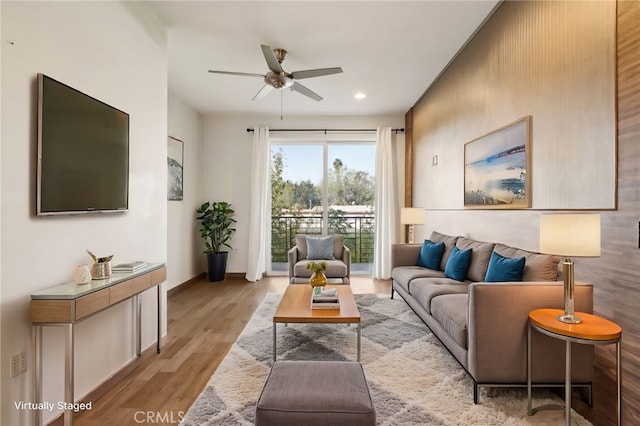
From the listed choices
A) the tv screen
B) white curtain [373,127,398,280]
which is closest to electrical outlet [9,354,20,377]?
the tv screen

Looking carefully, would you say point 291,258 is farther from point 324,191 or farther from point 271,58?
point 271,58

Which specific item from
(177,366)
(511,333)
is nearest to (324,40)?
(511,333)

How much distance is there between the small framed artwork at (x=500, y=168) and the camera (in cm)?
267

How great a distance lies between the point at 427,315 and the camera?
2934mm

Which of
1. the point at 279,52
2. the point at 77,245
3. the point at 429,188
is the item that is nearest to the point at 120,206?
the point at 77,245

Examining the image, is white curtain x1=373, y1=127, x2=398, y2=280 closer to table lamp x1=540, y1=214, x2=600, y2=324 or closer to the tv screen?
table lamp x1=540, y1=214, x2=600, y2=324

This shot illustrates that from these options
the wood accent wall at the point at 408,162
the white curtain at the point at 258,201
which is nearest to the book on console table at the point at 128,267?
the white curtain at the point at 258,201

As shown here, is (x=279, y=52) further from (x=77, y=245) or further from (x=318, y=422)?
(x=318, y=422)

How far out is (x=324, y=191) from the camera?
6086mm

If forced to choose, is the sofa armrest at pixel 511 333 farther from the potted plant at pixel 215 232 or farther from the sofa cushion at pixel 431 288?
the potted plant at pixel 215 232

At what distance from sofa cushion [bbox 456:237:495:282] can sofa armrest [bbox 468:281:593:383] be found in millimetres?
987

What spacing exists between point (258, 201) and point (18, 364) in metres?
4.32

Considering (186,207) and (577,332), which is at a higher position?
(186,207)

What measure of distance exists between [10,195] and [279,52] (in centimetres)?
280
